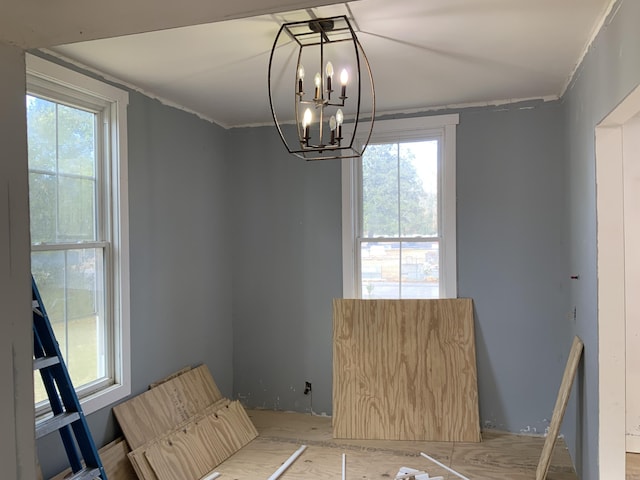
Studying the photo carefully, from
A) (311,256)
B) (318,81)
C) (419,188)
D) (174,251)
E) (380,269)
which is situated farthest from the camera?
(311,256)

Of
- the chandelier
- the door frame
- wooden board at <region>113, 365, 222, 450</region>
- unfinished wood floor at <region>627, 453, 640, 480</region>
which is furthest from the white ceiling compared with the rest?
unfinished wood floor at <region>627, 453, 640, 480</region>

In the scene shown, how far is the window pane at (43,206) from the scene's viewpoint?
2.49m

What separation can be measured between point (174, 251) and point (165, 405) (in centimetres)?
107

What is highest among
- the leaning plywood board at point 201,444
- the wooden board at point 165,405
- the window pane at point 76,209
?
the window pane at point 76,209

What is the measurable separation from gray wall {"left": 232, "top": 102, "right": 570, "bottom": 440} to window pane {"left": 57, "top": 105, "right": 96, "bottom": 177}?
5.27 ft

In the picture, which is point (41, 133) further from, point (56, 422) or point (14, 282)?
point (14, 282)

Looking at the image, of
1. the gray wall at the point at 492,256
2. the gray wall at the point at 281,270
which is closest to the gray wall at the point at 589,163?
the gray wall at the point at 492,256

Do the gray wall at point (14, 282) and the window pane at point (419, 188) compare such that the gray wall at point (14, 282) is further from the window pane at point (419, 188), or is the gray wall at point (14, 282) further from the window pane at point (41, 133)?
the window pane at point (419, 188)

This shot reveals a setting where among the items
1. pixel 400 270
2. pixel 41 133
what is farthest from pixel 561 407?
pixel 41 133

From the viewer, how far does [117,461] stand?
2.80m

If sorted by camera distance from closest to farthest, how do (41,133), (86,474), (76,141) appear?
(86,474) → (41,133) → (76,141)

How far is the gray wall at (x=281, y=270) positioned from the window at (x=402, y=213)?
0.57 ft

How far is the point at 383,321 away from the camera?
12.5 feet

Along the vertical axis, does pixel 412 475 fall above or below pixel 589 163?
below
